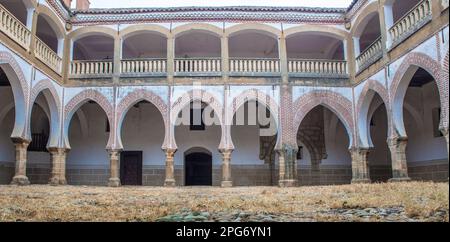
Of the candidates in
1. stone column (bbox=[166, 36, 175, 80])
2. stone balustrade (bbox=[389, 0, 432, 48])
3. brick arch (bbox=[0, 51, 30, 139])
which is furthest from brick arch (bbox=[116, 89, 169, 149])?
stone balustrade (bbox=[389, 0, 432, 48])

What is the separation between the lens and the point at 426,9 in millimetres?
11414

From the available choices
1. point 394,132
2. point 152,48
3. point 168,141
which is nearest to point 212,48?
point 152,48

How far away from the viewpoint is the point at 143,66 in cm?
1678

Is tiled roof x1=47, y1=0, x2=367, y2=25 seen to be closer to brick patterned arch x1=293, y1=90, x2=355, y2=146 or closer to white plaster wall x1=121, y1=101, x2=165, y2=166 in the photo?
brick patterned arch x1=293, y1=90, x2=355, y2=146

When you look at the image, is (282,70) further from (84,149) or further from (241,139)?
(84,149)

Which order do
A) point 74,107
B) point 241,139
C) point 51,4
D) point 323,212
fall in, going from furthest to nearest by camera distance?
point 241,139 < point 74,107 < point 51,4 < point 323,212

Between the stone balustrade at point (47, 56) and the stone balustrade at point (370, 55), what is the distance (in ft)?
40.1

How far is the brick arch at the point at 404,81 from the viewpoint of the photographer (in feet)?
34.5

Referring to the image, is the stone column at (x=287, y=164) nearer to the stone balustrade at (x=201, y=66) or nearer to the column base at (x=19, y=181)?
the stone balustrade at (x=201, y=66)

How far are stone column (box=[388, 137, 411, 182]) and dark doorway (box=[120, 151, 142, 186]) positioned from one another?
36.9ft

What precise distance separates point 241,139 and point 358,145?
5.47m

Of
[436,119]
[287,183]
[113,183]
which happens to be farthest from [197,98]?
[436,119]

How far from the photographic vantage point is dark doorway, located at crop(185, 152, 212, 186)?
62.7ft

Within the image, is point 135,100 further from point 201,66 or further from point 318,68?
point 318,68
